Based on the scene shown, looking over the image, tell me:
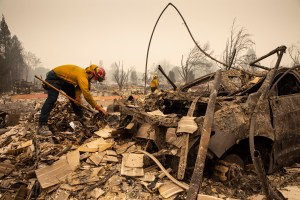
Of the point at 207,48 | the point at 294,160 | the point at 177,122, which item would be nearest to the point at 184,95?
the point at 177,122

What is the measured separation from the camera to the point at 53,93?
4.86 metres

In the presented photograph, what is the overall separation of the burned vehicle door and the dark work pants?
407 cm

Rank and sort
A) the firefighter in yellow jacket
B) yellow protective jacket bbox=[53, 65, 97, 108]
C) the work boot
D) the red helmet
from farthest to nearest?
the red helmet → yellow protective jacket bbox=[53, 65, 97, 108] → the firefighter in yellow jacket → the work boot

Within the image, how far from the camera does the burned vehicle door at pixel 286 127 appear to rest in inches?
128

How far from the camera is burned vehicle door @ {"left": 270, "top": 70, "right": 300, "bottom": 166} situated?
3.24m

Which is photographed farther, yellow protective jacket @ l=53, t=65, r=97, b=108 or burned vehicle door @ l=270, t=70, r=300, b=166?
yellow protective jacket @ l=53, t=65, r=97, b=108

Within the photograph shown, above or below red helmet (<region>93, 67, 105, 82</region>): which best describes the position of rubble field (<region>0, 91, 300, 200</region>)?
below

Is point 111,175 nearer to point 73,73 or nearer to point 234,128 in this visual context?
point 234,128

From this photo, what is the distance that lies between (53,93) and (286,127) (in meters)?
4.32

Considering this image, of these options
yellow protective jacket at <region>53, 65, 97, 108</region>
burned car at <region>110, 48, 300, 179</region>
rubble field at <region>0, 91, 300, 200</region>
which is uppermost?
yellow protective jacket at <region>53, 65, 97, 108</region>

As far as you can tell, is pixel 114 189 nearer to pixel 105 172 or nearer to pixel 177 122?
pixel 105 172

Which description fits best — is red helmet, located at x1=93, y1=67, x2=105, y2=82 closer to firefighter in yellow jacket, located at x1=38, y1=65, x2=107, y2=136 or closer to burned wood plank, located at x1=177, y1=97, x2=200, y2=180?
firefighter in yellow jacket, located at x1=38, y1=65, x2=107, y2=136

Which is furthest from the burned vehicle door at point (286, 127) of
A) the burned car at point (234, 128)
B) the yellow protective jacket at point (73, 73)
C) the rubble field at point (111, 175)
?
the yellow protective jacket at point (73, 73)

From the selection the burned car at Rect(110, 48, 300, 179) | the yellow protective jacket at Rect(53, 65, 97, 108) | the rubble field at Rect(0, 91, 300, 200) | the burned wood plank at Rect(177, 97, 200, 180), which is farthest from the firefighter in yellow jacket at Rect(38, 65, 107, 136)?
the burned wood plank at Rect(177, 97, 200, 180)
